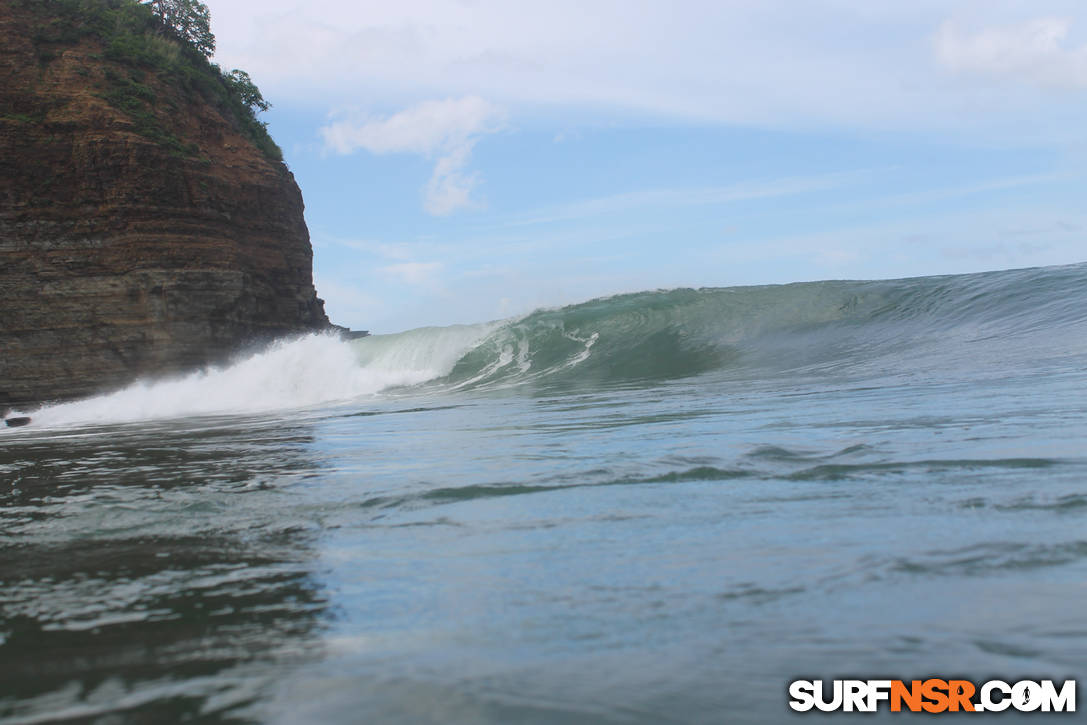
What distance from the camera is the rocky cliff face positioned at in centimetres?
1831

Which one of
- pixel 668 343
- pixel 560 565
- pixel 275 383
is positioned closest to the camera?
pixel 560 565

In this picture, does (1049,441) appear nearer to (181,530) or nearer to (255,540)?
(255,540)

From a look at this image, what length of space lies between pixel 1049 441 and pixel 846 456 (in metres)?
0.93

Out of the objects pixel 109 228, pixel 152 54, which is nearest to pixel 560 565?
pixel 109 228

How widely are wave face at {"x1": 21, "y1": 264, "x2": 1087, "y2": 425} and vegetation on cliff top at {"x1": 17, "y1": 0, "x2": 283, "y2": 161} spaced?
22.1 ft

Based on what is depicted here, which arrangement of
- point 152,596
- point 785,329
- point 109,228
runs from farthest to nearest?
point 109,228, point 785,329, point 152,596

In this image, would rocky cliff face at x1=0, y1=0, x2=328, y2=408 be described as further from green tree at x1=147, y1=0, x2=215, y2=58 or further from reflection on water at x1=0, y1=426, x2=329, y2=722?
reflection on water at x1=0, y1=426, x2=329, y2=722

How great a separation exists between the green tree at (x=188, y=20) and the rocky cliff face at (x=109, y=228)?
349 cm

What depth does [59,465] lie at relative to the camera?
6.41 m

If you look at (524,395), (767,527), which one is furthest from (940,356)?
(767,527)

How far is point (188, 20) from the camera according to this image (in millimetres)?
25500

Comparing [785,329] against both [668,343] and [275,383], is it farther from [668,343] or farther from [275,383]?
[275,383]

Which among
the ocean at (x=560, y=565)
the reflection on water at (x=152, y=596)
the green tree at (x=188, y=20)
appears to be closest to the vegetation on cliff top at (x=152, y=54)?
the green tree at (x=188, y=20)

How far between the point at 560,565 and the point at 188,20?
90.0ft
